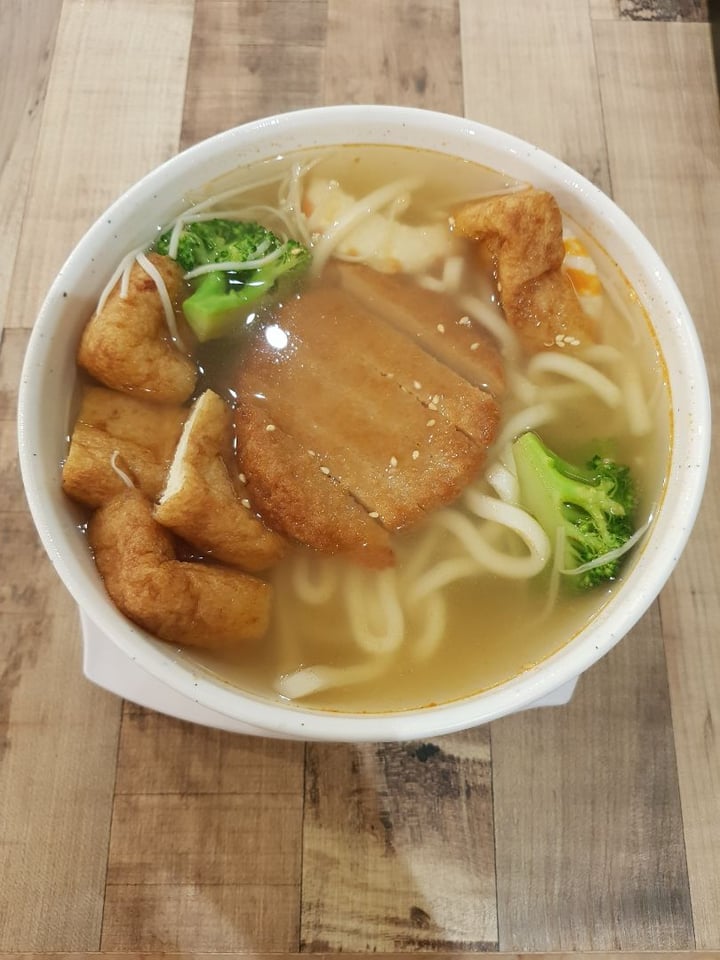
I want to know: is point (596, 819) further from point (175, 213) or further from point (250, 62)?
point (250, 62)

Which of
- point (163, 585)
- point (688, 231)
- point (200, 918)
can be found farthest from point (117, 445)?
point (688, 231)

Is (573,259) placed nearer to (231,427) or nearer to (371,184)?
(371,184)

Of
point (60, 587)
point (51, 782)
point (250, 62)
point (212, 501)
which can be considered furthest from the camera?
point (250, 62)

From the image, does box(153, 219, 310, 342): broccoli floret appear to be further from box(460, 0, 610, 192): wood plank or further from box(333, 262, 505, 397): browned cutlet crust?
box(460, 0, 610, 192): wood plank

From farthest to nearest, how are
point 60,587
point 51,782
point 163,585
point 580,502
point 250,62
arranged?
1. point 250,62
2. point 60,587
3. point 51,782
4. point 580,502
5. point 163,585

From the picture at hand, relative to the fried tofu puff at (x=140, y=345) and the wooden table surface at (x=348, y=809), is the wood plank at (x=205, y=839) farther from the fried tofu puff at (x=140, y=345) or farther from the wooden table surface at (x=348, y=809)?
the fried tofu puff at (x=140, y=345)

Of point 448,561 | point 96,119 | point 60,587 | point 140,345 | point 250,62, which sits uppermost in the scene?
point 250,62

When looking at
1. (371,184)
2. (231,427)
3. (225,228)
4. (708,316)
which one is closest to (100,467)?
(231,427)
